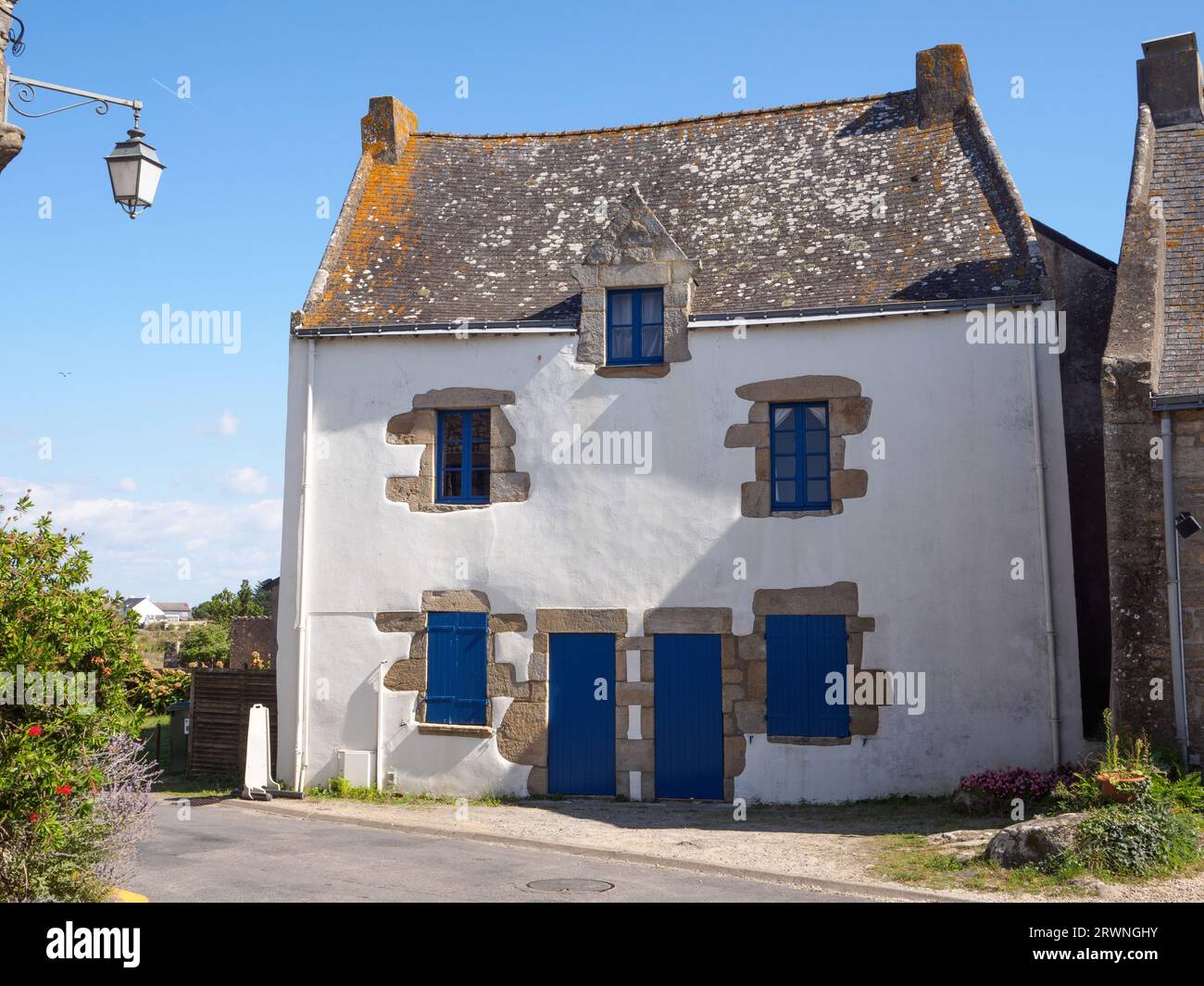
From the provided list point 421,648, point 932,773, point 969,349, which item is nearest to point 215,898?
point 421,648

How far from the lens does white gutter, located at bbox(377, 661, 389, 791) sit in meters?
13.5

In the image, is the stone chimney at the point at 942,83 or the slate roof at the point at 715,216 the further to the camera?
the stone chimney at the point at 942,83

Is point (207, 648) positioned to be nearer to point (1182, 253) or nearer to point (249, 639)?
point (249, 639)

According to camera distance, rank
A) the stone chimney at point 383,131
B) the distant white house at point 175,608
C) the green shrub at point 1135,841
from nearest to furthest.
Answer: the green shrub at point 1135,841 < the stone chimney at point 383,131 < the distant white house at point 175,608

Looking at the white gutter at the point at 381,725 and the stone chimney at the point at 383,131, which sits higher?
the stone chimney at the point at 383,131

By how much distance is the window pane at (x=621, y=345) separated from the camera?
536 inches

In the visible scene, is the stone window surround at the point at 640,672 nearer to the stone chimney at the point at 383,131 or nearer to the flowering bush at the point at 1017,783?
the flowering bush at the point at 1017,783

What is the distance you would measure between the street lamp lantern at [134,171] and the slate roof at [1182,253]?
8387 millimetres

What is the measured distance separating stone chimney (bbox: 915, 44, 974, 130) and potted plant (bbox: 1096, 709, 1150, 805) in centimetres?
856

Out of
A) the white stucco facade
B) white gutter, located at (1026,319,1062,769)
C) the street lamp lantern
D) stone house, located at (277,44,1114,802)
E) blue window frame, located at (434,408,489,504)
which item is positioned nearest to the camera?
the street lamp lantern

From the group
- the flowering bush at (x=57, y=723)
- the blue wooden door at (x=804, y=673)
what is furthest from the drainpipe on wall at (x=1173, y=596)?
the flowering bush at (x=57, y=723)

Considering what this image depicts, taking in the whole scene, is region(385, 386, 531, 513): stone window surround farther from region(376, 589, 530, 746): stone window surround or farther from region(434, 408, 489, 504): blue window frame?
region(376, 589, 530, 746): stone window surround

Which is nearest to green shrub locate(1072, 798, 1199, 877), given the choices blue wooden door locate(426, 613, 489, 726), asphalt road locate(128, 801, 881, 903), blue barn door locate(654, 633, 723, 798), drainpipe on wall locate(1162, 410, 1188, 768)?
drainpipe on wall locate(1162, 410, 1188, 768)

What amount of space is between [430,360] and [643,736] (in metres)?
5.13
